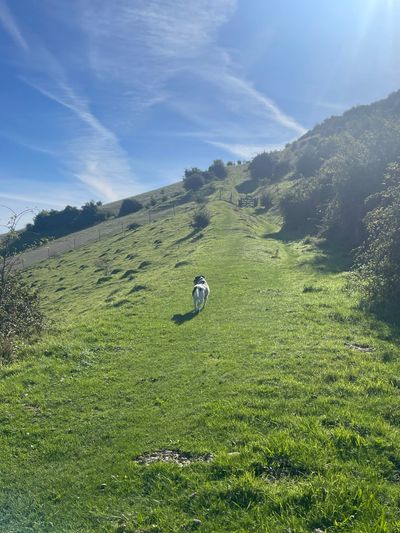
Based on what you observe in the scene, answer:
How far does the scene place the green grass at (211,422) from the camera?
298 inches

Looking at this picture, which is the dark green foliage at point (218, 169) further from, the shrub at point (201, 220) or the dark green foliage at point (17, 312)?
the dark green foliage at point (17, 312)

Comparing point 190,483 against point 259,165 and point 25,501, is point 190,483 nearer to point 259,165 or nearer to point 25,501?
point 25,501

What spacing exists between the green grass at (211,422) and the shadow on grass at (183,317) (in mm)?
60

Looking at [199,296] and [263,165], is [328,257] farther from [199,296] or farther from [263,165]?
[263,165]

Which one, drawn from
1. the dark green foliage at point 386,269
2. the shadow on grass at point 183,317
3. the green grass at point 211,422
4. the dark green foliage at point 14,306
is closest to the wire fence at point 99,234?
the dark green foliage at point 14,306

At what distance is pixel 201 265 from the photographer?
37531 millimetres

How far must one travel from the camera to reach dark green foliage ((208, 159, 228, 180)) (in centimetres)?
16375

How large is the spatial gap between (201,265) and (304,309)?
17.1 m

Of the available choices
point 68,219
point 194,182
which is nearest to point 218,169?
point 194,182

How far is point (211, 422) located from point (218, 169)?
161405mm

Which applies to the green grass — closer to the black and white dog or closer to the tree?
the black and white dog

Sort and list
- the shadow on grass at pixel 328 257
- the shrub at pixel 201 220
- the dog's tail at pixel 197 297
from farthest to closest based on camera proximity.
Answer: the shrub at pixel 201 220 → the shadow on grass at pixel 328 257 → the dog's tail at pixel 197 297

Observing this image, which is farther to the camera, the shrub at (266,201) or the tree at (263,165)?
the tree at (263,165)

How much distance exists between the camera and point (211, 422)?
10.4 meters
